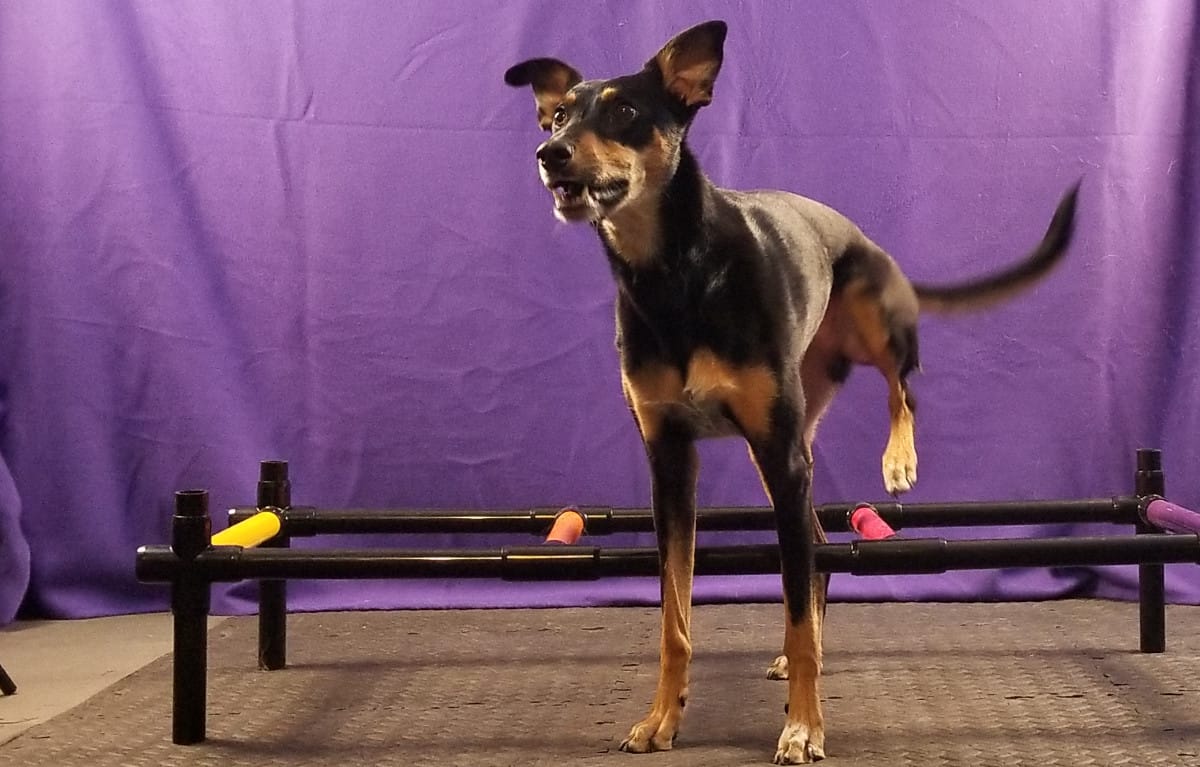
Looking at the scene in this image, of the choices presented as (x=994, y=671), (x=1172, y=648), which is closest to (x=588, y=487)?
(x=994, y=671)

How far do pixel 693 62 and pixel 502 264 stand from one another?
135 cm

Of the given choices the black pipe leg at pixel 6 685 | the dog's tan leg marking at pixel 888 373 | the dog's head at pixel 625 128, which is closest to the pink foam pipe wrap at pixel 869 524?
the dog's tan leg marking at pixel 888 373

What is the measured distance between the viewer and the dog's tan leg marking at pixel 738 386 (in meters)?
1.80

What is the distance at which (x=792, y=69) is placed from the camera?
310 centimetres

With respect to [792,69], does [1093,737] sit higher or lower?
lower

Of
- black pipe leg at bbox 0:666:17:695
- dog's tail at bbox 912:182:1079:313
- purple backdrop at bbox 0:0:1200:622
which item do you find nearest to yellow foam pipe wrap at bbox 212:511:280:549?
black pipe leg at bbox 0:666:17:695

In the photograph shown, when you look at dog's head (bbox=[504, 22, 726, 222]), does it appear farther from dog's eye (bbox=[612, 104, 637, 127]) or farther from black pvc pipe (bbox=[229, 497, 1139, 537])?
black pvc pipe (bbox=[229, 497, 1139, 537])

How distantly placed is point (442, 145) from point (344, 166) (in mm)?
261

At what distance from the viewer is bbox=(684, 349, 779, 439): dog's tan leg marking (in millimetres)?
1805

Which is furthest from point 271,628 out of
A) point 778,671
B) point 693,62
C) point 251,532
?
point 693,62

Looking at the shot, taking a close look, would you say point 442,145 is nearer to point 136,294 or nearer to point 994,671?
point 136,294

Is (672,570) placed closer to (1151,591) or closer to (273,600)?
(273,600)

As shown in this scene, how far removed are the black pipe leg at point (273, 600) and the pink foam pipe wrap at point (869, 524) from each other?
1.17 metres

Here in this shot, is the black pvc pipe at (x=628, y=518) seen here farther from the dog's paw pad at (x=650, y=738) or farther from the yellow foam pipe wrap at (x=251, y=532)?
the dog's paw pad at (x=650, y=738)
